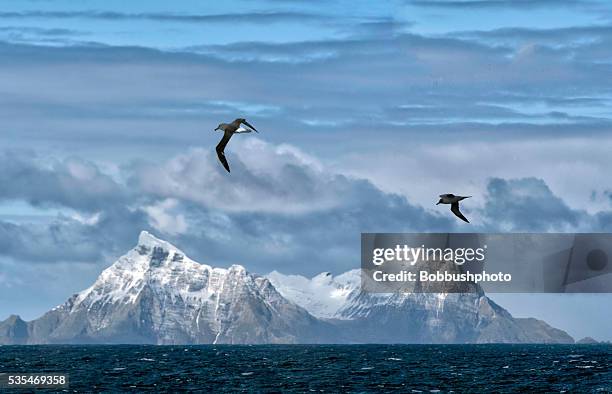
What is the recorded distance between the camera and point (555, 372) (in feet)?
596

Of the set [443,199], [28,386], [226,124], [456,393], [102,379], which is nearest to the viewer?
[226,124]

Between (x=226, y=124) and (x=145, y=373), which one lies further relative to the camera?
(x=145, y=373)

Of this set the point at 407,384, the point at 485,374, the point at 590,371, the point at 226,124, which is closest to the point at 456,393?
the point at 407,384

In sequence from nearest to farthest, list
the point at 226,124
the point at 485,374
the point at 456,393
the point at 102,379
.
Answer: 1. the point at 226,124
2. the point at 456,393
3. the point at 102,379
4. the point at 485,374

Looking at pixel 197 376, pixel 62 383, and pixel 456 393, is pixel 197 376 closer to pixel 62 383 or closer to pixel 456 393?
pixel 62 383

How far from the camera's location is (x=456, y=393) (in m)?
131

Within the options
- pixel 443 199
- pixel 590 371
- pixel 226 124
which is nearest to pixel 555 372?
pixel 590 371

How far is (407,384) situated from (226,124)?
290 feet

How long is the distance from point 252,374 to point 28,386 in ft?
130

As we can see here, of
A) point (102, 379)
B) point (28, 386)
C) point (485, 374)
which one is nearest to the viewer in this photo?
point (28, 386)

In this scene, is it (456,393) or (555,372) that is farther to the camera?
(555,372)

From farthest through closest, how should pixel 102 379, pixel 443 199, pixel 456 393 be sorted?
pixel 102 379
pixel 456 393
pixel 443 199

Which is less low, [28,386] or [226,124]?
[226,124]

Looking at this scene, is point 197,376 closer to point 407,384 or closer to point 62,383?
point 62,383
